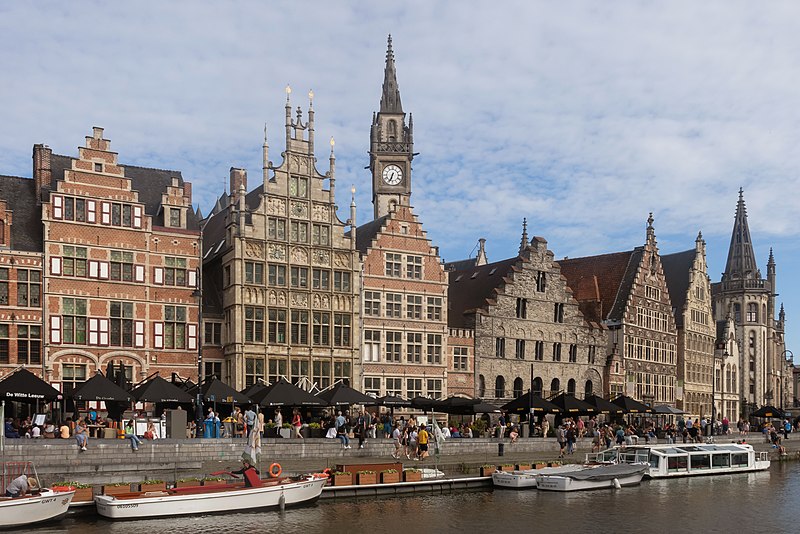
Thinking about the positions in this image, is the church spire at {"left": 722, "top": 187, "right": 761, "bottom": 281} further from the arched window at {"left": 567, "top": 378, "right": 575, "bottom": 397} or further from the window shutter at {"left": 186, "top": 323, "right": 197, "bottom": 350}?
the window shutter at {"left": 186, "top": 323, "right": 197, "bottom": 350}

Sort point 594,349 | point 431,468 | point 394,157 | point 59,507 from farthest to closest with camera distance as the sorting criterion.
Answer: point 394,157, point 594,349, point 431,468, point 59,507

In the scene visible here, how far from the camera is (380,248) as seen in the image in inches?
2311

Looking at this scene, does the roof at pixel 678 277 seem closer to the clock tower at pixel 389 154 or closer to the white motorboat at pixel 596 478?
the clock tower at pixel 389 154

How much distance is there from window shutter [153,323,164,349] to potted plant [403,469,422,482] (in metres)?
19.1

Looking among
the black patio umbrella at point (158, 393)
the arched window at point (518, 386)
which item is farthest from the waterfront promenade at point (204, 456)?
the arched window at point (518, 386)

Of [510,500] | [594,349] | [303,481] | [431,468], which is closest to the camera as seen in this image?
[303,481]

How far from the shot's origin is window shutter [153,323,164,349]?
165 ft

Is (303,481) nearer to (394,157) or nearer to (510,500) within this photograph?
(510,500)

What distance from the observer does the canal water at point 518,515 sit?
28359 mm

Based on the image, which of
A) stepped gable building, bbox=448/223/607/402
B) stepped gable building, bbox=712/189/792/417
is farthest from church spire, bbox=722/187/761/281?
stepped gable building, bbox=448/223/607/402

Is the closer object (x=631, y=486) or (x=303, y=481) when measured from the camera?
(x=303, y=481)

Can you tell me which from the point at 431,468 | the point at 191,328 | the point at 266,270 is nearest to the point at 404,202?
the point at 266,270

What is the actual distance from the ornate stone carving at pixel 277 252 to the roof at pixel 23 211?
11.7 metres

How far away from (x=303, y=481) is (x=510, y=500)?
750 centimetres
